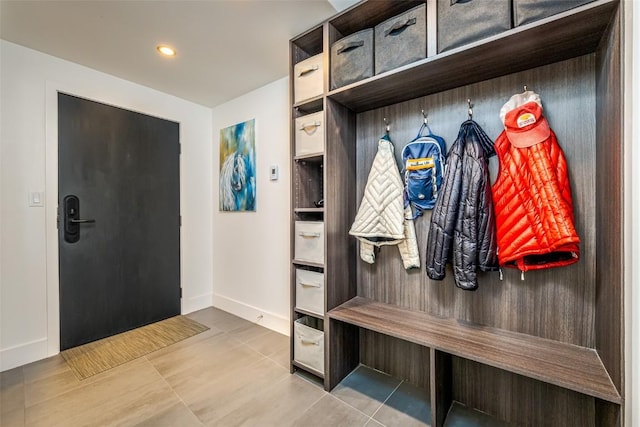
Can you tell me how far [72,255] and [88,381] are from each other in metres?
1.00

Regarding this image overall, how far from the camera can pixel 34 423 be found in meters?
1.42

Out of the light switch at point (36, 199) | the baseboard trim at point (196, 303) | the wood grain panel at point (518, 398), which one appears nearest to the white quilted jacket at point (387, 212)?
the wood grain panel at point (518, 398)

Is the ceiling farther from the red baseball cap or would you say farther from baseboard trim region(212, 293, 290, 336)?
baseboard trim region(212, 293, 290, 336)

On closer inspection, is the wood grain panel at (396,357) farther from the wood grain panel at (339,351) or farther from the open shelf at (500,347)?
the open shelf at (500,347)

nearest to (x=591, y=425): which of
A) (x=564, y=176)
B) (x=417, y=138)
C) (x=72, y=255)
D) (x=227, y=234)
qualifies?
(x=564, y=176)

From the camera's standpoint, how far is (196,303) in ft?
9.91

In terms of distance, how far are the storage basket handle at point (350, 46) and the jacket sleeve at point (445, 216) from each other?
0.77 meters

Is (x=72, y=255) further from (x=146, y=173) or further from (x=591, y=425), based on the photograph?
(x=591, y=425)

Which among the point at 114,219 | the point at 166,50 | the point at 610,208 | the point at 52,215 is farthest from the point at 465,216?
the point at 52,215

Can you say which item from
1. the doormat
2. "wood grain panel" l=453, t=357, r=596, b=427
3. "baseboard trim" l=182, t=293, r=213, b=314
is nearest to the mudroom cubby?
"wood grain panel" l=453, t=357, r=596, b=427

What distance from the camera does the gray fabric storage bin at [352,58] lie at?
1.52 m

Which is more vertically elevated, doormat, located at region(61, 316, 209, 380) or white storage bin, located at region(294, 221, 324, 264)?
white storage bin, located at region(294, 221, 324, 264)

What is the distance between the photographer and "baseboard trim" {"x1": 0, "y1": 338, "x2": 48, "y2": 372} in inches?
74.0

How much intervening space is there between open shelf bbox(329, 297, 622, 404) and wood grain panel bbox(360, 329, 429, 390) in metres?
0.28
